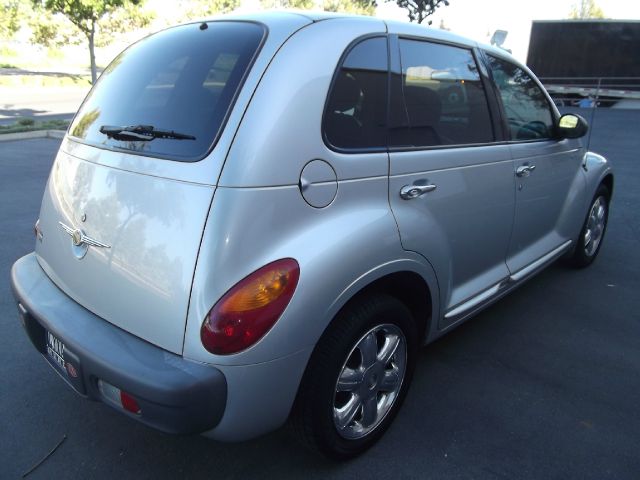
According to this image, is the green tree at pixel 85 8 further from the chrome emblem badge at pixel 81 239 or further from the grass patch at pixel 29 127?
the chrome emblem badge at pixel 81 239

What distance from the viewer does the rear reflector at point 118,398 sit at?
176 centimetres

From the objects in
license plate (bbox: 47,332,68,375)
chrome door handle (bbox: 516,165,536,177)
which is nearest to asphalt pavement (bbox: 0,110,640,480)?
license plate (bbox: 47,332,68,375)

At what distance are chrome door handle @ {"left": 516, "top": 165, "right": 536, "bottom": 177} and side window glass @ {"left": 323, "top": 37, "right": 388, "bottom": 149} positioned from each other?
1.17 metres

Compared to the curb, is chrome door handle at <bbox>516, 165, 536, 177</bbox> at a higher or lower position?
higher

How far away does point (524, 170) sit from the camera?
305cm

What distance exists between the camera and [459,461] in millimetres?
2262

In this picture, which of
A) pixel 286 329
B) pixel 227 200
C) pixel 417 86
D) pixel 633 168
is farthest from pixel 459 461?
pixel 633 168

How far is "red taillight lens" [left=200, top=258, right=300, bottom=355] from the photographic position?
1.67 metres

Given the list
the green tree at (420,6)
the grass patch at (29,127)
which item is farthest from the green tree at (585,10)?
the grass patch at (29,127)

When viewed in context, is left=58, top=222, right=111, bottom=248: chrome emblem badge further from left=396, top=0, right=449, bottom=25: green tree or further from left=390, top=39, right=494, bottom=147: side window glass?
left=396, top=0, right=449, bottom=25: green tree

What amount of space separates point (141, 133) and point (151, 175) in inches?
10.0

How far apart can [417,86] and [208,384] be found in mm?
1621

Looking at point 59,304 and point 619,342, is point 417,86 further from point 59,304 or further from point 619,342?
point 619,342

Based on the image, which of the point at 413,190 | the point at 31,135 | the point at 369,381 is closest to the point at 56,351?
the point at 369,381
